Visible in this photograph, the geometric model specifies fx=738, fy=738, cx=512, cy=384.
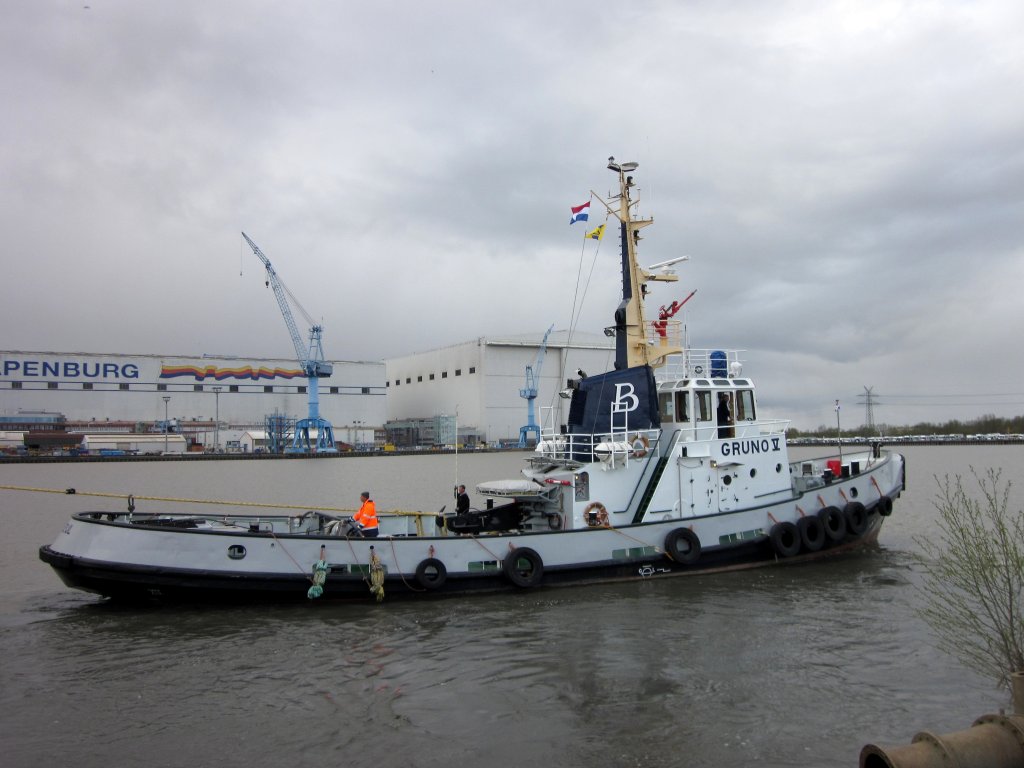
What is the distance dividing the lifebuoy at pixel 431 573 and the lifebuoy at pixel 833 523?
7.38 metres

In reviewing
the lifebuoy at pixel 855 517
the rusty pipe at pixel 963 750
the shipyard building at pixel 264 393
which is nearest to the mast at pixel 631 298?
the lifebuoy at pixel 855 517

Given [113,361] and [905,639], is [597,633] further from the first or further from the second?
[113,361]

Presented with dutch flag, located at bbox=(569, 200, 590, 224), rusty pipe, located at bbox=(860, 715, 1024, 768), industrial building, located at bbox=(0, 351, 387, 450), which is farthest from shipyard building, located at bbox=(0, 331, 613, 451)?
rusty pipe, located at bbox=(860, 715, 1024, 768)

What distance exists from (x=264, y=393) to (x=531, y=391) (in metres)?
29.7

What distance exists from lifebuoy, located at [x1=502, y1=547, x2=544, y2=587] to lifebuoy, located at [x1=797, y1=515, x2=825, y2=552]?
17.1 ft

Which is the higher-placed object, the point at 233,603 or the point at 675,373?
the point at 675,373

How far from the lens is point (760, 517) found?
44.6 feet

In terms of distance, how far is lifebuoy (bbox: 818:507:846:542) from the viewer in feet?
46.0

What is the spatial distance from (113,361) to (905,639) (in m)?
79.7

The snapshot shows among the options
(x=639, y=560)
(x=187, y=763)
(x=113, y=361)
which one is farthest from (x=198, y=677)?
(x=113, y=361)

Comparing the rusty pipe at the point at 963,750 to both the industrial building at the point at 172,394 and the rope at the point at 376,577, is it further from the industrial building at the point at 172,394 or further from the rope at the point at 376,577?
the industrial building at the point at 172,394

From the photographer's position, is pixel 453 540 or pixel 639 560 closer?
pixel 453 540

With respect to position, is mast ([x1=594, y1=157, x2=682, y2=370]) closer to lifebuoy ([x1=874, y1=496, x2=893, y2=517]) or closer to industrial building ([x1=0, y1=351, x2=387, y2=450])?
lifebuoy ([x1=874, y1=496, x2=893, y2=517])

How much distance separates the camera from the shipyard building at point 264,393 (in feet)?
238
